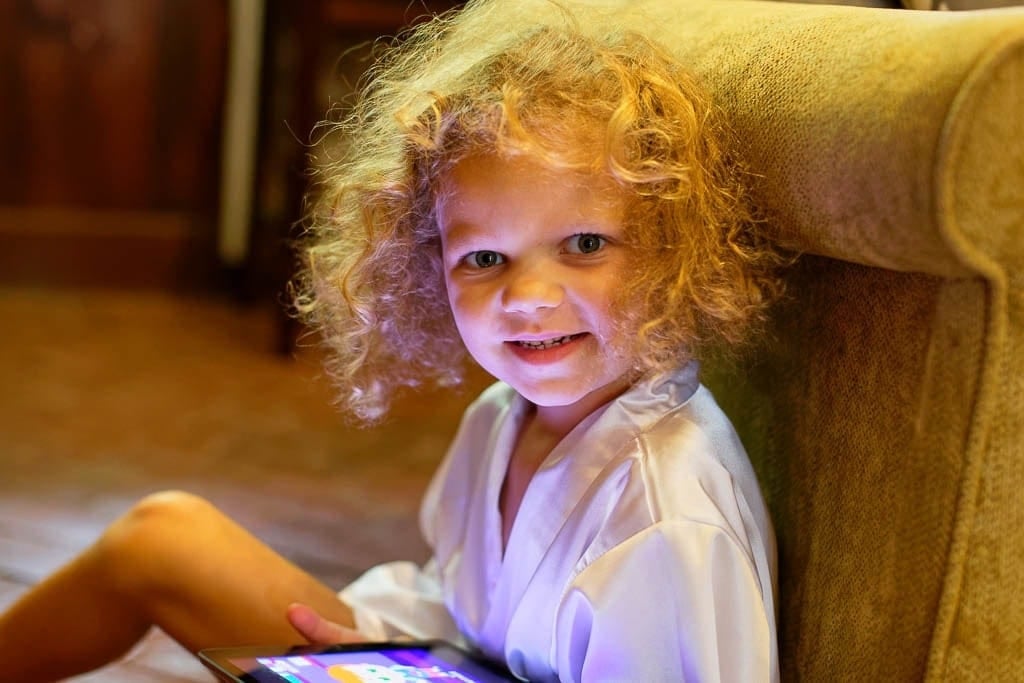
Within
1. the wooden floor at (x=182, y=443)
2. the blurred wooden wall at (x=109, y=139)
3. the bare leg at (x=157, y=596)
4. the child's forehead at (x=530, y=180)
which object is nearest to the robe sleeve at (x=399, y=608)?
A: the bare leg at (x=157, y=596)

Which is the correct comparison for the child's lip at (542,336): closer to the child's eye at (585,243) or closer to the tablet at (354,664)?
the child's eye at (585,243)

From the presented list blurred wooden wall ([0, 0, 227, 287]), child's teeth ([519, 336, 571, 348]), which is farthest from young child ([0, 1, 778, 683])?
blurred wooden wall ([0, 0, 227, 287])

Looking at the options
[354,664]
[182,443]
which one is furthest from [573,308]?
[182,443]

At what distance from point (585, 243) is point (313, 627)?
0.39m

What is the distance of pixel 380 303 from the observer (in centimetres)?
96

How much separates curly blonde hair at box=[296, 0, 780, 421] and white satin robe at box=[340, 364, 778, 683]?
0.19 ft

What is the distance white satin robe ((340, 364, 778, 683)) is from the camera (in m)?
0.72

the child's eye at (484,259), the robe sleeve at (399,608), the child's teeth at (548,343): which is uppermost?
the child's eye at (484,259)

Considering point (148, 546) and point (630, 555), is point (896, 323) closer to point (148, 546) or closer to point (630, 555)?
point (630, 555)

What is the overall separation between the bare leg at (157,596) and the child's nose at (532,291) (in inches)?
13.7

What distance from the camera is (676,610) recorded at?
72cm

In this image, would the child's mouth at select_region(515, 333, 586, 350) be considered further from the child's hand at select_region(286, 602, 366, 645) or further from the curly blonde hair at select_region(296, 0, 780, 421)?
the child's hand at select_region(286, 602, 366, 645)

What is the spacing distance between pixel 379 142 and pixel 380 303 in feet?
0.42

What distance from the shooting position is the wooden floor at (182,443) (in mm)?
1520
